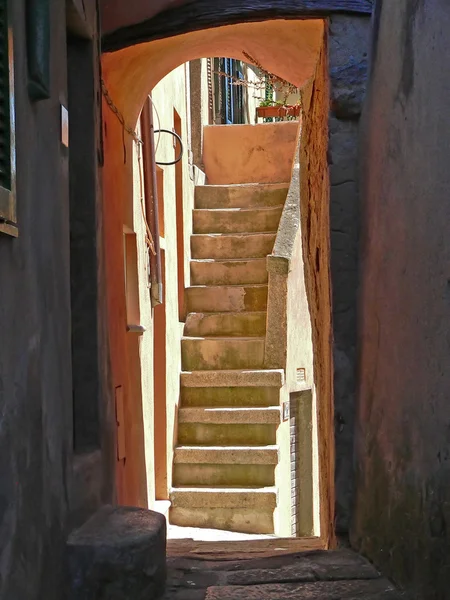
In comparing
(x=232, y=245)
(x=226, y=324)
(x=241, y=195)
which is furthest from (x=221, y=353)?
(x=241, y=195)

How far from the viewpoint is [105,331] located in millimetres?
3846

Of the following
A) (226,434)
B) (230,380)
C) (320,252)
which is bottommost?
(226,434)

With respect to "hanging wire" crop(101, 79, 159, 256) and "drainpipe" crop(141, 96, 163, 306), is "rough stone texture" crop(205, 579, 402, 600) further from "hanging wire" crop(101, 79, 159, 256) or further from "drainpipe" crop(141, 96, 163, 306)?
"drainpipe" crop(141, 96, 163, 306)

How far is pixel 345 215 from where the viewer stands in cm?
404

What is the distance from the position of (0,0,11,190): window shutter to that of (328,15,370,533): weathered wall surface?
217 cm

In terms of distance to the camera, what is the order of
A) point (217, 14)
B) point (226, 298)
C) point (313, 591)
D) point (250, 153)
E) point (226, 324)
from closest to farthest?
point (313, 591)
point (217, 14)
point (226, 324)
point (226, 298)
point (250, 153)

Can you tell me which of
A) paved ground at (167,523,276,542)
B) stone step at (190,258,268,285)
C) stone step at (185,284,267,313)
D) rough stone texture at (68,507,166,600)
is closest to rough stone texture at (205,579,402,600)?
rough stone texture at (68,507,166,600)

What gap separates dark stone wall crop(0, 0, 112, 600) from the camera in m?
2.16

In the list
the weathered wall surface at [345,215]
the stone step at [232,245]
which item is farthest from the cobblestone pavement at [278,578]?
the stone step at [232,245]

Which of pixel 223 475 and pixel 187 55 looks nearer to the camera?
pixel 187 55

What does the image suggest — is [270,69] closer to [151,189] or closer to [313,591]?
[151,189]

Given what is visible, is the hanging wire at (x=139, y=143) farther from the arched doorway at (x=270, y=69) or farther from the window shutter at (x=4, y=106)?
the window shutter at (x=4, y=106)

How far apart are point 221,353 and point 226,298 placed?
0.76 metres

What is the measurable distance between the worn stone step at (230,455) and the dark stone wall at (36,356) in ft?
13.6
